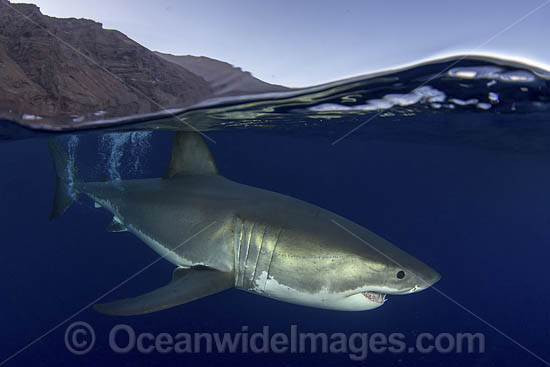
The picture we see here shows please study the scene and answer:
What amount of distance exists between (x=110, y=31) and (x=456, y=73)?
19.2 ft

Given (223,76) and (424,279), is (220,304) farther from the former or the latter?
(424,279)

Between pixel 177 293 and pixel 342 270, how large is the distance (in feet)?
4.74

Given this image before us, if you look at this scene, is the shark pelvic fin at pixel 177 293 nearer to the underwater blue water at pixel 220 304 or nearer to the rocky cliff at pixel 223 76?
the rocky cliff at pixel 223 76

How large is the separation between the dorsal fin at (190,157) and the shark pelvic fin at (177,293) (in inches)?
67.6

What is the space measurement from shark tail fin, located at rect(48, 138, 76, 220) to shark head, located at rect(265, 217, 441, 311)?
461 centimetres

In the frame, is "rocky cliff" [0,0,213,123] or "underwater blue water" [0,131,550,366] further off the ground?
"rocky cliff" [0,0,213,123]

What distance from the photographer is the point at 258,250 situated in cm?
297

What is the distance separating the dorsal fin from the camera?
14.6ft

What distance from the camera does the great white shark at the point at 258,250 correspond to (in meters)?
2.54

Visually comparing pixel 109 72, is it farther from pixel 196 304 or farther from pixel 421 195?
pixel 421 195

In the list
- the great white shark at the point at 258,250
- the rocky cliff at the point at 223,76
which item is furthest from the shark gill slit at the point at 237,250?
the rocky cliff at the point at 223,76

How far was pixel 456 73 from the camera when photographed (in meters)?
5.64

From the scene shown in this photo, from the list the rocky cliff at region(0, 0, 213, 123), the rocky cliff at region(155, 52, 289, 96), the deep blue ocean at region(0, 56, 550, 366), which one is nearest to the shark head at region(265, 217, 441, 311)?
the rocky cliff at region(155, 52, 289, 96)

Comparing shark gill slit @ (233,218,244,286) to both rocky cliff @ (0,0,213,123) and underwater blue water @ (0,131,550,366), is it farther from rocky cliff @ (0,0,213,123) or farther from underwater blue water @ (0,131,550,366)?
underwater blue water @ (0,131,550,366)
